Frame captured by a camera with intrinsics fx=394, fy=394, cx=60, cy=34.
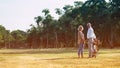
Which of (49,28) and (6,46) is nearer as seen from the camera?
(49,28)

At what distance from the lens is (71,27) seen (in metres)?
103

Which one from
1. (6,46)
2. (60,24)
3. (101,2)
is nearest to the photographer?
(101,2)

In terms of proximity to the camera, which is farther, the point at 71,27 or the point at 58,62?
the point at 71,27

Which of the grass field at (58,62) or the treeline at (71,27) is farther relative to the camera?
the treeline at (71,27)

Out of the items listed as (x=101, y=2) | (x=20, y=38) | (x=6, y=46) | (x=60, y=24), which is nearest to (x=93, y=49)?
(x=101, y=2)

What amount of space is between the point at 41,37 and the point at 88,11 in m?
34.1

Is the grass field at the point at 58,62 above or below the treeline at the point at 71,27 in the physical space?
below

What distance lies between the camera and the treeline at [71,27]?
8006cm

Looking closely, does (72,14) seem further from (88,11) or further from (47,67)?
(47,67)

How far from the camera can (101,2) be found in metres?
79.4

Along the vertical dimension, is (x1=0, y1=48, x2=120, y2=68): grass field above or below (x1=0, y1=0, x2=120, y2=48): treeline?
below

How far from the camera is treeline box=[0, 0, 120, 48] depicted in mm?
80062

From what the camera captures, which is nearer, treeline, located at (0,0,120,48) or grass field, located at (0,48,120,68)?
grass field, located at (0,48,120,68)

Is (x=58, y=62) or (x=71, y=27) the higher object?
(x=71, y=27)
